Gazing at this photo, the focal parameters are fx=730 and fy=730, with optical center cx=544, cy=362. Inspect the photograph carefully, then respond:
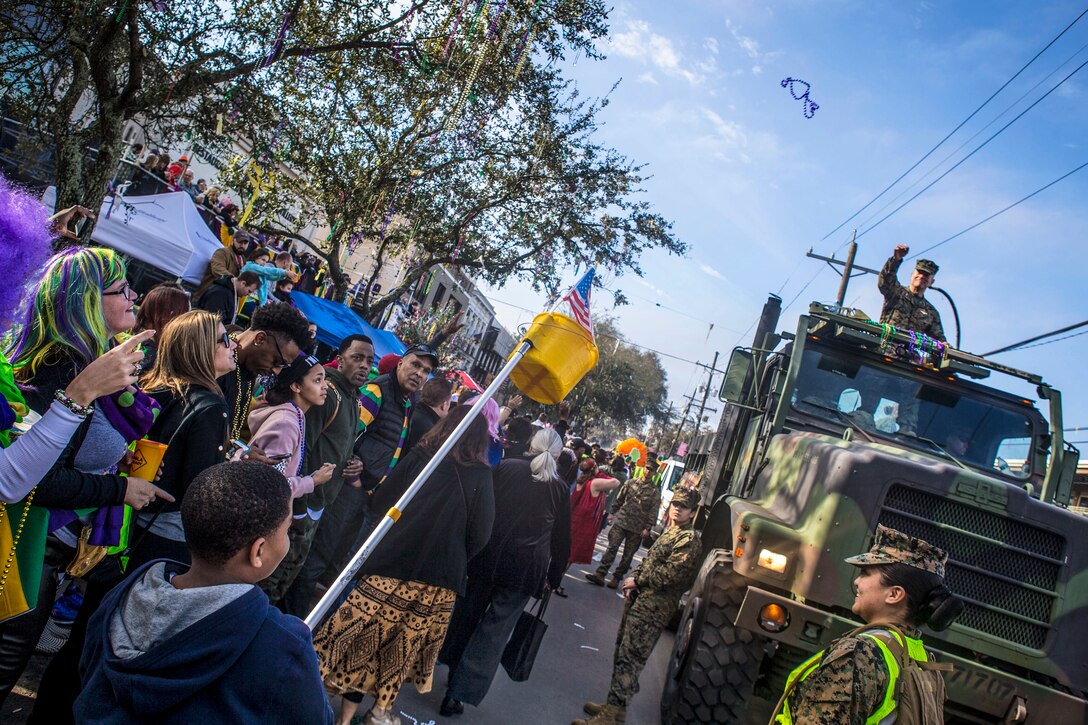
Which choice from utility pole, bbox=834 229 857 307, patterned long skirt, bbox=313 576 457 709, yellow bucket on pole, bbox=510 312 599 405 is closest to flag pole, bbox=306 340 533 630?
yellow bucket on pole, bbox=510 312 599 405

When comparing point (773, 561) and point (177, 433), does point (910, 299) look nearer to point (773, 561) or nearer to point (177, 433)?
point (773, 561)

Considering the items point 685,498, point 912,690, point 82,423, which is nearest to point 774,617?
point 685,498

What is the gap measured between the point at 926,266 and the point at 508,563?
15.8ft

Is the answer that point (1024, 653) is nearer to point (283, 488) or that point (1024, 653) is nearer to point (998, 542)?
point (998, 542)

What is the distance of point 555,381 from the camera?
4.67 metres

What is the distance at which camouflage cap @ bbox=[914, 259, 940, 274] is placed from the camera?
6.84 metres

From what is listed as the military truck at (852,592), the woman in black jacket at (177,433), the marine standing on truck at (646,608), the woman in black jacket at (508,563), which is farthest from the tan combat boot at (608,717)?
the woman in black jacket at (177,433)

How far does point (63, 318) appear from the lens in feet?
8.76

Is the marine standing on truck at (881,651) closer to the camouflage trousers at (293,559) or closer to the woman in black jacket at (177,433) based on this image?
the woman in black jacket at (177,433)

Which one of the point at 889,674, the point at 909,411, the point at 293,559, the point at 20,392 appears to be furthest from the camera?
the point at 909,411

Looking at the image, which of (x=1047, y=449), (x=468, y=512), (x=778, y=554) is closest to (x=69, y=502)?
(x=468, y=512)

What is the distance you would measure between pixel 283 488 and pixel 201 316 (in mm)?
1547

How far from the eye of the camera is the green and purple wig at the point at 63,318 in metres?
2.63

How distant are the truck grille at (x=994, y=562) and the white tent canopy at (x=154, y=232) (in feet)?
28.3
